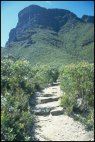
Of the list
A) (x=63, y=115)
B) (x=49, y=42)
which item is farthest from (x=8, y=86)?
(x=49, y=42)

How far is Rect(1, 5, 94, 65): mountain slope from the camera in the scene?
4456 inches

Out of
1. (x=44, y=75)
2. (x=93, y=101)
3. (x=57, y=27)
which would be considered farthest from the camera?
(x=57, y=27)

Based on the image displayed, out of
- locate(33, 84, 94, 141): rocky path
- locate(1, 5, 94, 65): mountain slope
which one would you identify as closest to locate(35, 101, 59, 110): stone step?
locate(33, 84, 94, 141): rocky path

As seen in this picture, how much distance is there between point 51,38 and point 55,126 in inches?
4727

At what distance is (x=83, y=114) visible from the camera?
20625 mm

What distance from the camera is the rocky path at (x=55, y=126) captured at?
53.6ft

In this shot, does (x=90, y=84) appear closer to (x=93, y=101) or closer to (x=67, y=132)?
(x=93, y=101)

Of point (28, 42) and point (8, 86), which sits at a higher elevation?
point (28, 42)

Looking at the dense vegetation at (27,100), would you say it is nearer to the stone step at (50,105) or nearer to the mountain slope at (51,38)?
the stone step at (50,105)

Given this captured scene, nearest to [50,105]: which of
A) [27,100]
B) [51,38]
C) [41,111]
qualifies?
[41,111]

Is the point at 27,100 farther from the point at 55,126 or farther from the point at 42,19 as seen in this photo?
the point at 42,19

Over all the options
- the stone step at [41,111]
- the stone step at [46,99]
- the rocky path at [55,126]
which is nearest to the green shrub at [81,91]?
the rocky path at [55,126]

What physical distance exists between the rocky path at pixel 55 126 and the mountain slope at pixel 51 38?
74.3 meters

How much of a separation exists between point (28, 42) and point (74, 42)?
21072 mm
